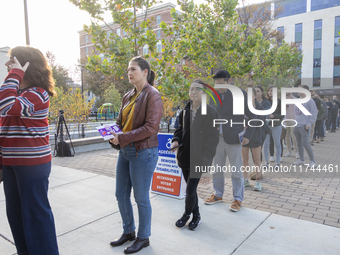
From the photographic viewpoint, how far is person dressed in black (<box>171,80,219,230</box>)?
11.0 feet

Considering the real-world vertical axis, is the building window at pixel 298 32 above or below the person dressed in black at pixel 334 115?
above

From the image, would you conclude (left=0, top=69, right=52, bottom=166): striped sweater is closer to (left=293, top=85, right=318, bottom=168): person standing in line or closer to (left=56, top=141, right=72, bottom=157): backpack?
(left=293, top=85, right=318, bottom=168): person standing in line

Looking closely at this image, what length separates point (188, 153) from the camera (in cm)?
338

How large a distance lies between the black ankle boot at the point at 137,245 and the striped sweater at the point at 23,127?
50.8 inches

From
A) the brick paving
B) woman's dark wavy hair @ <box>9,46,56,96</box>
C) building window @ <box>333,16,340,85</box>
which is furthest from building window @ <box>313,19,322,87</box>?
woman's dark wavy hair @ <box>9,46,56,96</box>

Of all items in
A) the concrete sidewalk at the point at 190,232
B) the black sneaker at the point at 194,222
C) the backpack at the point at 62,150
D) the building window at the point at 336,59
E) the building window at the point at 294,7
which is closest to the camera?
the concrete sidewalk at the point at 190,232

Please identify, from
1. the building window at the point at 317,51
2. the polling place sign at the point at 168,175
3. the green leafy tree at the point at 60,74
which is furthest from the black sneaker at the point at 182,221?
the building window at the point at 317,51

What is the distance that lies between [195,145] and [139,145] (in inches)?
33.9

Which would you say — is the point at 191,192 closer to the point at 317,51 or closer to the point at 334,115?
the point at 334,115

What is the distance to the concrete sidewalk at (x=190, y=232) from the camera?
9.70ft

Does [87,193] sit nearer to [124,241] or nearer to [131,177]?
[124,241]

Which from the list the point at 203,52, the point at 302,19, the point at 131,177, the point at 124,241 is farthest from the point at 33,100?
the point at 302,19

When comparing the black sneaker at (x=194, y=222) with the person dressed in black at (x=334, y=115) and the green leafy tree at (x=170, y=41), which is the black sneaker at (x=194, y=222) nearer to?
the green leafy tree at (x=170, y=41)

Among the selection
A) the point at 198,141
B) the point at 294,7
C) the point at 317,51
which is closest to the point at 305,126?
the point at 198,141
